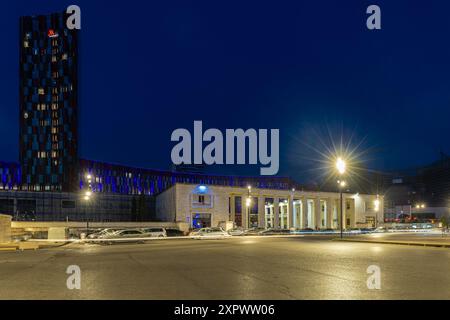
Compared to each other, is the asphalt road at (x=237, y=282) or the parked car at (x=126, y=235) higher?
the asphalt road at (x=237, y=282)

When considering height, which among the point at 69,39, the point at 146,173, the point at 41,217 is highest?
the point at 69,39

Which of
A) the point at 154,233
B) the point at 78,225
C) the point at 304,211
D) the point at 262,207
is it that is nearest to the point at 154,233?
the point at 154,233

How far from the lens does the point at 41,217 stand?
102m

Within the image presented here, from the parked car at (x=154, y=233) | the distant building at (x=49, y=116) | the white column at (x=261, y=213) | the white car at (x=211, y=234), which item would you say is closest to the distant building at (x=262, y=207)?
the white column at (x=261, y=213)

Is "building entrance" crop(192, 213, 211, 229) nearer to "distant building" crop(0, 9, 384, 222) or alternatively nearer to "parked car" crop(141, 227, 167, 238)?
"parked car" crop(141, 227, 167, 238)

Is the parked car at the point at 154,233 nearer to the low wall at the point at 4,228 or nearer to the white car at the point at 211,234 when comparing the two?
the white car at the point at 211,234

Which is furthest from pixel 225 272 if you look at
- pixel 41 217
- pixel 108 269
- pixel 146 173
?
pixel 146 173

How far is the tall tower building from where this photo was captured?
135750 millimetres

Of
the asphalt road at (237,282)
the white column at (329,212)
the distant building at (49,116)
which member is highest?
the distant building at (49,116)

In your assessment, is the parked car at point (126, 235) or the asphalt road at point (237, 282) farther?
the parked car at point (126, 235)

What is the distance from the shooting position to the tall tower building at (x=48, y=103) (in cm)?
13575

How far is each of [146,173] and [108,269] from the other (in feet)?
509
